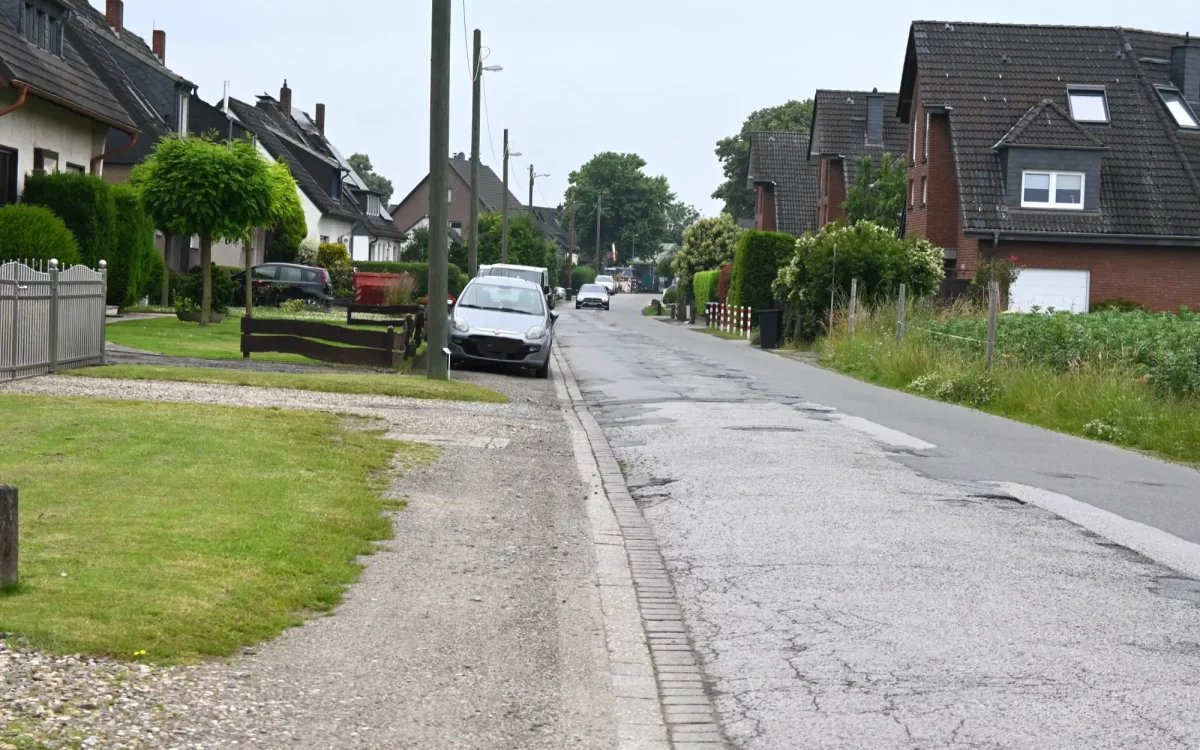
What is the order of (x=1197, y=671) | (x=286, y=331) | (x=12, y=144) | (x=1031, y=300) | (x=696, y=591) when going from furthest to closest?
1. (x=1031, y=300)
2. (x=12, y=144)
3. (x=286, y=331)
4. (x=696, y=591)
5. (x=1197, y=671)

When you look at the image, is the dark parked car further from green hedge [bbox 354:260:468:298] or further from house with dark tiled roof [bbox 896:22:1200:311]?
house with dark tiled roof [bbox 896:22:1200:311]

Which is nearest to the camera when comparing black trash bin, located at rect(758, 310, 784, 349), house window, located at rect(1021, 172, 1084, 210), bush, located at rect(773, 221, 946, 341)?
bush, located at rect(773, 221, 946, 341)

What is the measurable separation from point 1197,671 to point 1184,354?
1257cm

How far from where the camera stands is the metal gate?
16719 millimetres

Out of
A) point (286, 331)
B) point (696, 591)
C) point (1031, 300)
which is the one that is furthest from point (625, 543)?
point (1031, 300)

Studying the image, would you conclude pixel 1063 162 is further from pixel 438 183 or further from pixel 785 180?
pixel 785 180

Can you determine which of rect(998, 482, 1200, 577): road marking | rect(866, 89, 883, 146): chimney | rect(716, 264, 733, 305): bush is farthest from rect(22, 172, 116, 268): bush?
rect(866, 89, 883, 146): chimney

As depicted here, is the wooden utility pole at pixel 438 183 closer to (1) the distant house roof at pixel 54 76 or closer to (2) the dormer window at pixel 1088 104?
(1) the distant house roof at pixel 54 76

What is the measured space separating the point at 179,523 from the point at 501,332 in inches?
644

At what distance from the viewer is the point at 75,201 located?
2919 cm

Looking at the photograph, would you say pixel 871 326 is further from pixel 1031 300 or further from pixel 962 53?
pixel 962 53

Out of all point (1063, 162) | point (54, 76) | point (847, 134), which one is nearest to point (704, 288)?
point (847, 134)

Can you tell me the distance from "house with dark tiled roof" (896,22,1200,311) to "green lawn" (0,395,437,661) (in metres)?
35.5

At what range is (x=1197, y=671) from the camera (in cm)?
616
